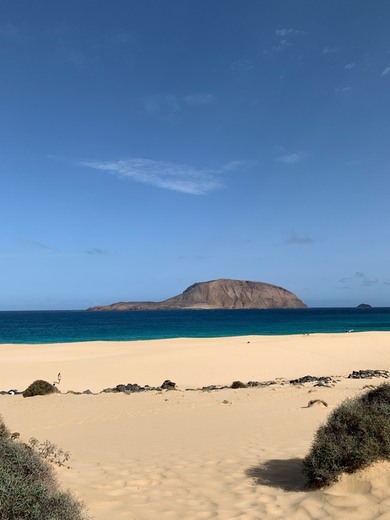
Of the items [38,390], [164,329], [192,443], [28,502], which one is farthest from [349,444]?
[164,329]

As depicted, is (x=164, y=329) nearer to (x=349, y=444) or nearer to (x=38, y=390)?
(x=38, y=390)

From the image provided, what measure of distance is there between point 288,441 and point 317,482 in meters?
3.91

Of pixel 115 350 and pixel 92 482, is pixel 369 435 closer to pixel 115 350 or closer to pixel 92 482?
pixel 92 482

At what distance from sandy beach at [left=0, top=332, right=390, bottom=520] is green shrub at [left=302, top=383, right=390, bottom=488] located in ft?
0.52

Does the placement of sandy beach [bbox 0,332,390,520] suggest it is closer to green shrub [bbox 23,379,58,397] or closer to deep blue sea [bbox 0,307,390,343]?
green shrub [bbox 23,379,58,397]

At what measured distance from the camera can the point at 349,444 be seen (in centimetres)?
599

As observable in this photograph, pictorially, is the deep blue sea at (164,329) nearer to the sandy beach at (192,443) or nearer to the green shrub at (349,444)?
the sandy beach at (192,443)

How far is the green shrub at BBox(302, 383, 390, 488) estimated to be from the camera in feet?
19.4

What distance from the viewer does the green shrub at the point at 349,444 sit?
19.4 ft

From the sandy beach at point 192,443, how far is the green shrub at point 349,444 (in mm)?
158

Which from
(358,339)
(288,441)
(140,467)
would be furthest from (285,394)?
(358,339)

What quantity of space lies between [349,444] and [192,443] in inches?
201

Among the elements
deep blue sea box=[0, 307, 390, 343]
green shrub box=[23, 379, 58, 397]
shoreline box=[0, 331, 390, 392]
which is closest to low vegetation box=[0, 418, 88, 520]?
green shrub box=[23, 379, 58, 397]

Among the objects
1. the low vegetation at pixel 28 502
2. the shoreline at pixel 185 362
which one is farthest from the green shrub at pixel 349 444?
the shoreline at pixel 185 362
